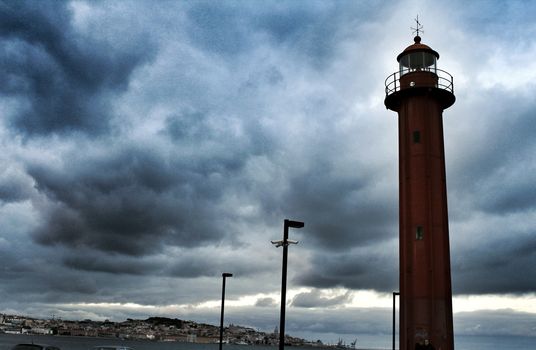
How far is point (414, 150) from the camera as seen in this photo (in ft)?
110

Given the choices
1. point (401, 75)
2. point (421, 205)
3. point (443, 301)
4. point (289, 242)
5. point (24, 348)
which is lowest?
point (24, 348)

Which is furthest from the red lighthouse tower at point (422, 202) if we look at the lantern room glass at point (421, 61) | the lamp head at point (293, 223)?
the lamp head at point (293, 223)

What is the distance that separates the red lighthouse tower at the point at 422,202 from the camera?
31109 millimetres

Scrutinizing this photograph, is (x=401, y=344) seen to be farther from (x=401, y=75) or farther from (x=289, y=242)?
(x=401, y=75)

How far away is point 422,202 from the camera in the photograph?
3244 centimetres

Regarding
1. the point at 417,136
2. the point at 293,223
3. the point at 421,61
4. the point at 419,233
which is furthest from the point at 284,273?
A: the point at 421,61

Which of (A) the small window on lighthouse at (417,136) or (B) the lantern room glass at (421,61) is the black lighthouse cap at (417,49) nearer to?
(B) the lantern room glass at (421,61)

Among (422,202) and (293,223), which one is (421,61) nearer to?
(422,202)

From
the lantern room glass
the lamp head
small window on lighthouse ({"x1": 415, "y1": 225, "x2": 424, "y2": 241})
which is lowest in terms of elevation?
the lamp head

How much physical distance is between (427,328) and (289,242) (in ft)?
36.2

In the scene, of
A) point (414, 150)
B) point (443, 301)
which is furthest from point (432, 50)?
point (443, 301)

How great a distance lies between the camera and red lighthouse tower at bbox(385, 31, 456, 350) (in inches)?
1225

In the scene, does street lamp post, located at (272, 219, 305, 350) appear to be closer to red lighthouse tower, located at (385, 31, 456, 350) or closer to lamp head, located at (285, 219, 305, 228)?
lamp head, located at (285, 219, 305, 228)

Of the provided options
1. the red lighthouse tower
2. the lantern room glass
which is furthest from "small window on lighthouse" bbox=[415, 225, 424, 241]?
the lantern room glass
